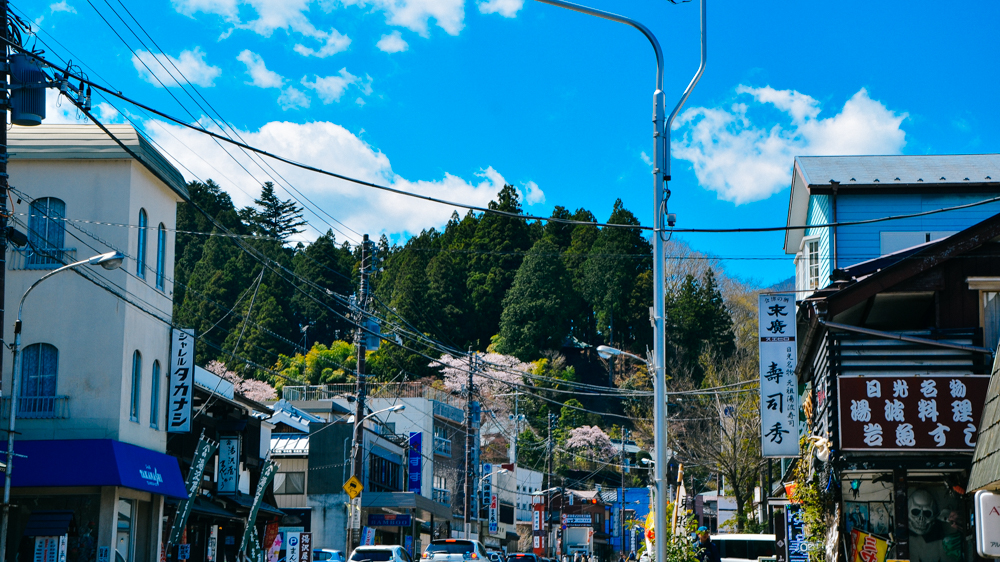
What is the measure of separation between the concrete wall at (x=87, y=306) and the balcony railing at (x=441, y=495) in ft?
118

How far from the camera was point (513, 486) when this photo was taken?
7944 centimetres

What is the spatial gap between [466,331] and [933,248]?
75624 millimetres

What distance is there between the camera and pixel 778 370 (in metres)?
21.7

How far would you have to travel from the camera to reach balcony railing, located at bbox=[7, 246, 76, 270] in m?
24.3

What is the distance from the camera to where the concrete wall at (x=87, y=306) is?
78.3ft

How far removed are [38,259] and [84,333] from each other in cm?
222

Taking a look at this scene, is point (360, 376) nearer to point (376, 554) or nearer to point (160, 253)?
point (376, 554)

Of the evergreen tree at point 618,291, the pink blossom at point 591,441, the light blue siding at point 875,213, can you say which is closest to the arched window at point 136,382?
the light blue siding at point 875,213

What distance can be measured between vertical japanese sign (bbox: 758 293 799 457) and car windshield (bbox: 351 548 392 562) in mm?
10818

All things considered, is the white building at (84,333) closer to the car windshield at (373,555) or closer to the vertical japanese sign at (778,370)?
the car windshield at (373,555)

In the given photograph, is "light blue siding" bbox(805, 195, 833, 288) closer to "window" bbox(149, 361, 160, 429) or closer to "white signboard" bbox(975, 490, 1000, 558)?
"window" bbox(149, 361, 160, 429)

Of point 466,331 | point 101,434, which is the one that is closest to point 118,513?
point 101,434

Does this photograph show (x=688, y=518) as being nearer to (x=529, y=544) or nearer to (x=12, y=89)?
(x=12, y=89)

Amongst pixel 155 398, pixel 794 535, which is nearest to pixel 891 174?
pixel 794 535
